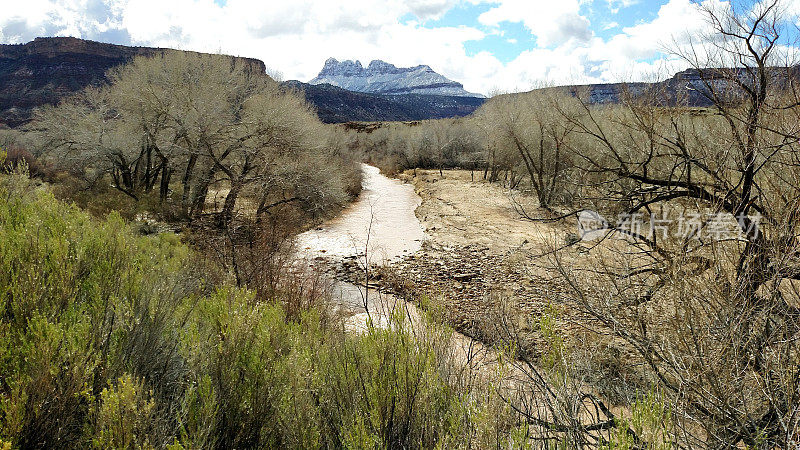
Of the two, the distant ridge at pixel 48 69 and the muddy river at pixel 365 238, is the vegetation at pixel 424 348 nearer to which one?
the muddy river at pixel 365 238

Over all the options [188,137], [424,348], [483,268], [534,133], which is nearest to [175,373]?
[424,348]

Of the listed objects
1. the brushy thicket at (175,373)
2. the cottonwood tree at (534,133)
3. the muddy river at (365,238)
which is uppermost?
the cottonwood tree at (534,133)

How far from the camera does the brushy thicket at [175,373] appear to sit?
211 cm

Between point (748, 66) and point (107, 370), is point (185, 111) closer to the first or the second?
point (107, 370)

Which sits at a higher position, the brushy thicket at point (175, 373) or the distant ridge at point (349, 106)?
the distant ridge at point (349, 106)

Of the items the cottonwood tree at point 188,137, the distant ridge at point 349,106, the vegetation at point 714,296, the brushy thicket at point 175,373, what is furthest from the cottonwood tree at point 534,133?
the distant ridge at point 349,106

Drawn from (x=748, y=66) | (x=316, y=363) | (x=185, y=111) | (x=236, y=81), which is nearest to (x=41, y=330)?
(x=316, y=363)

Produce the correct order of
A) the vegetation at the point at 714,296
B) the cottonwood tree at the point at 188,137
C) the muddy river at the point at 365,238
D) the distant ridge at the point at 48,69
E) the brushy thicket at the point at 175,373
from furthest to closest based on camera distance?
the distant ridge at the point at 48,69
the cottonwood tree at the point at 188,137
the muddy river at the point at 365,238
the vegetation at the point at 714,296
the brushy thicket at the point at 175,373

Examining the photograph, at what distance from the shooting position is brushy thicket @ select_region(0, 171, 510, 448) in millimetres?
2105

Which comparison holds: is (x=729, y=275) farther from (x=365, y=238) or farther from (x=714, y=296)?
(x=365, y=238)

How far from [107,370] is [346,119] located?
10586 centimetres

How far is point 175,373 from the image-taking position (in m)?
3.03

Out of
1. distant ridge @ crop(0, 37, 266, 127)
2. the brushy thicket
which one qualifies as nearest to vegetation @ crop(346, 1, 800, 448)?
the brushy thicket

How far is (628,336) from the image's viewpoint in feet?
12.2
